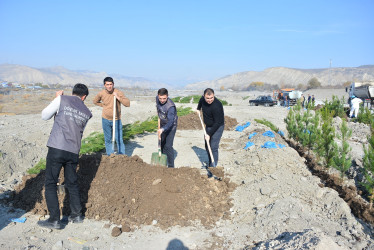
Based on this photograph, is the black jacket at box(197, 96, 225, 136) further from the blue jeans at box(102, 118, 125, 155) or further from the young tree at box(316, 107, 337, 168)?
the young tree at box(316, 107, 337, 168)

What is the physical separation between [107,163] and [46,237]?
161 centimetres

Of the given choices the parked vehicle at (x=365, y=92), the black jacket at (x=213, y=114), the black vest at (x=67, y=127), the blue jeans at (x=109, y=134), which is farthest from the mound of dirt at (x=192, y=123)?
the parked vehicle at (x=365, y=92)

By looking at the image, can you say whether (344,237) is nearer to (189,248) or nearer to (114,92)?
(189,248)

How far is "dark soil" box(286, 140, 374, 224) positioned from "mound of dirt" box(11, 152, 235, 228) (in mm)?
1878

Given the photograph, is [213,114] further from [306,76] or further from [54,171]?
[306,76]

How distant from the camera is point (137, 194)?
15.5 feet

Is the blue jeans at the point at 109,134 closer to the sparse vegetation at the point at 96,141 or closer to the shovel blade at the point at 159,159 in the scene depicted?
the sparse vegetation at the point at 96,141

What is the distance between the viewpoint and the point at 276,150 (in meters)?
6.95

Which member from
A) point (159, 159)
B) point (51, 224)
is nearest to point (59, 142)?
point (51, 224)

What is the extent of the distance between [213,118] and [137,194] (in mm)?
2190

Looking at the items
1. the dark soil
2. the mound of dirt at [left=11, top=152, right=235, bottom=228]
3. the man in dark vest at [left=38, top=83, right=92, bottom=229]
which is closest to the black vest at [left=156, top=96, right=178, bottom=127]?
the mound of dirt at [left=11, top=152, right=235, bottom=228]

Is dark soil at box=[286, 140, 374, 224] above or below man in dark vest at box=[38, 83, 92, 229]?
below

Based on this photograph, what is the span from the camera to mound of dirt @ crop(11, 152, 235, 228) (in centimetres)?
441

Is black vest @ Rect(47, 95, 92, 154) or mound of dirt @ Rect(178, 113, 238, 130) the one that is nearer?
black vest @ Rect(47, 95, 92, 154)
